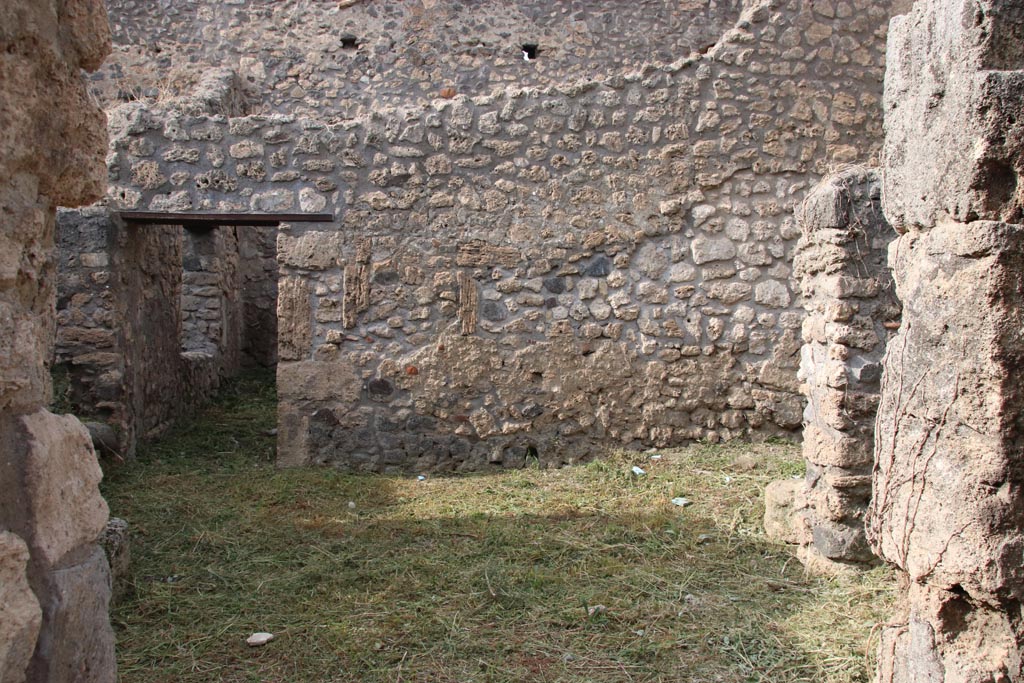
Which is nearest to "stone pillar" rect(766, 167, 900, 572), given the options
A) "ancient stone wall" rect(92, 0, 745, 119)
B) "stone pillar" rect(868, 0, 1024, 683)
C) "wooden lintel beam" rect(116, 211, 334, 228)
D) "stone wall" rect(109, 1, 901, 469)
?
"stone pillar" rect(868, 0, 1024, 683)

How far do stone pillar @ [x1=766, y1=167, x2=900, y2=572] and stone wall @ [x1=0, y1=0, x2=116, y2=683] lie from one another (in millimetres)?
3279

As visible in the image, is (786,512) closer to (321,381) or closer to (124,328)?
(321,381)

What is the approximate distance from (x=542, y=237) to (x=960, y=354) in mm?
4488

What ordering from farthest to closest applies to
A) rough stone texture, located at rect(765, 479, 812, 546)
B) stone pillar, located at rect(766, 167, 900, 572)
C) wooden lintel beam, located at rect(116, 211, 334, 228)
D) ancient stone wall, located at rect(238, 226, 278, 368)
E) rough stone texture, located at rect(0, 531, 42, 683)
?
ancient stone wall, located at rect(238, 226, 278, 368), wooden lintel beam, located at rect(116, 211, 334, 228), rough stone texture, located at rect(765, 479, 812, 546), stone pillar, located at rect(766, 167, 900, 572), rough stone texture, located at rect(0, 531, 42, 683)

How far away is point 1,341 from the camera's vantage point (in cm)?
161

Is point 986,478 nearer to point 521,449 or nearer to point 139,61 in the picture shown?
point 521,449

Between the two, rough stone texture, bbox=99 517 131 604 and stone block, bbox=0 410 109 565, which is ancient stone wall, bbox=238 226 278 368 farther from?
stone block, bbox=0 410 109 565

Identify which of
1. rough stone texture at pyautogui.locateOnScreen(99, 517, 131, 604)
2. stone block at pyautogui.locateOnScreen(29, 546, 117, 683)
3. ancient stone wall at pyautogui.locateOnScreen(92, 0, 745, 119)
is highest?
ancient stone wall at pyautogui.locateOnScreen(92, 0, 745, 119)

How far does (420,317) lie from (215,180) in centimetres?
186

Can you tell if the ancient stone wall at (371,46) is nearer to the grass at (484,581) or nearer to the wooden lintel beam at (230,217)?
the wooden lintel beam at (230,217)

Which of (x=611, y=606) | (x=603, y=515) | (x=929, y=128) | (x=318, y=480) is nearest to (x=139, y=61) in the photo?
(x=318, y=480)

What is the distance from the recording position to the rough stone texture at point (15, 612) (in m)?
1.53

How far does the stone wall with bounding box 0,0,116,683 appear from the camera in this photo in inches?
63.7

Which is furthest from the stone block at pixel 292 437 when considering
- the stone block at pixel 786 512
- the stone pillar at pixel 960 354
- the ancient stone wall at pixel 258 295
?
the stone pillar at pixel 960 354
